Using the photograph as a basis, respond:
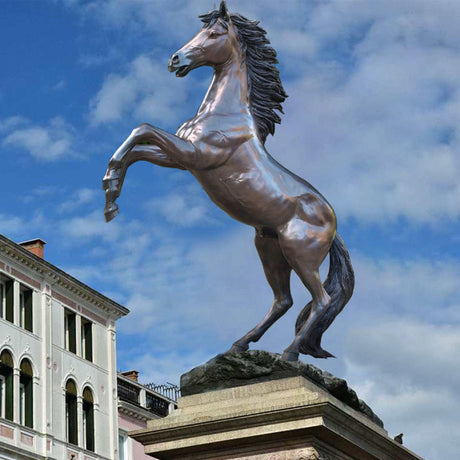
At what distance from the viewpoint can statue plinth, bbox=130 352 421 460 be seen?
6.39 m

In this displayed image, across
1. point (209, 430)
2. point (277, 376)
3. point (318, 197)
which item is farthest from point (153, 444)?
point (318, 197)

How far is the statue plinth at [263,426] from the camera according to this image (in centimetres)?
639

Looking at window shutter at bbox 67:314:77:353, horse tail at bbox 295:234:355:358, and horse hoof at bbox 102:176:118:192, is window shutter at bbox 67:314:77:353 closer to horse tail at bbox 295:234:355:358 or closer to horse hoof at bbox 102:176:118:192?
horse tail at bbox 295:234:355:358

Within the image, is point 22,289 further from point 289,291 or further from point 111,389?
point 289,291

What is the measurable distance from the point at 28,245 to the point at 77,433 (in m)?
6.84

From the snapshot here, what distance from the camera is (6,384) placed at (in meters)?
31.2

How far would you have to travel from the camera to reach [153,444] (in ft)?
22.2

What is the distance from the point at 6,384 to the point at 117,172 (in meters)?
25.5

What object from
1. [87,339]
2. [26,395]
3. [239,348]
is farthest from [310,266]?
[87,339]

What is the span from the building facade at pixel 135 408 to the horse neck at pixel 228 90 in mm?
30799

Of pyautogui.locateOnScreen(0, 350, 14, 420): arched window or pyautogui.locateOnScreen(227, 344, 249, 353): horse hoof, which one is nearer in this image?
pyautogui.locateOnScreen(227, 344, 249, 353): horse hoof

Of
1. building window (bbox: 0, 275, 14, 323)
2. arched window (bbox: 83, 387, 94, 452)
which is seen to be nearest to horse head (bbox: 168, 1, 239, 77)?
building window (bbox: 0, 275, 14, 323)

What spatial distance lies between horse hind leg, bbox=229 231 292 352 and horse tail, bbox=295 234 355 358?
0.17 meters

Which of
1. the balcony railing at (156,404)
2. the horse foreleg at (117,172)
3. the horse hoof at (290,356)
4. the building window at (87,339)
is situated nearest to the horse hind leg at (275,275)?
the horse hoof at (290,356)
